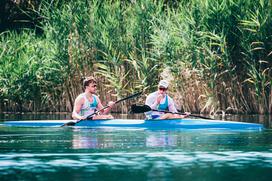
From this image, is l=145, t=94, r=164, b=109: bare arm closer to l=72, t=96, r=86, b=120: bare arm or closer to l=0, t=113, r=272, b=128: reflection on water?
l=72, t=96, r=86, b=120: bare arm

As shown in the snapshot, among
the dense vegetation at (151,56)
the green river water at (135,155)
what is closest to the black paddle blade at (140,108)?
the green river water at (135,155)

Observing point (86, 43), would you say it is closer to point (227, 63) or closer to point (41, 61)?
point (41, 61)

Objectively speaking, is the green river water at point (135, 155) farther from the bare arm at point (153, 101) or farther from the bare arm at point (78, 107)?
the bare arm at point (78, 107)

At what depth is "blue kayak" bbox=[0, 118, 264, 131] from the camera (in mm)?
17344

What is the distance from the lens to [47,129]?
60.6 feet

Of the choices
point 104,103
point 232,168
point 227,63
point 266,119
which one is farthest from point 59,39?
point 232,168

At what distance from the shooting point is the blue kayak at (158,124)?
683 inches

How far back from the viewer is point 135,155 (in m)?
12.9

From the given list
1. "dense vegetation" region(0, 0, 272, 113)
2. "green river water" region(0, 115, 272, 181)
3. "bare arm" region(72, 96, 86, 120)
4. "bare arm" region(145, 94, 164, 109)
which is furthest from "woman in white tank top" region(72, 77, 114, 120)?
"dense vegetation" region(0, 0, 272, 113)

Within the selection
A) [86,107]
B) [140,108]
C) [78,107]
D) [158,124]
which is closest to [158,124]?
[158,124]

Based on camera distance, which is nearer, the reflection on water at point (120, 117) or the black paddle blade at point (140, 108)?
the black paddle blade at point (140, 108)

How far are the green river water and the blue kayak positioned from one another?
6.6 inches

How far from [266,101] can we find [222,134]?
4.61 meters

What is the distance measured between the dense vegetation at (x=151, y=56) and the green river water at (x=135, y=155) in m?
4.08
